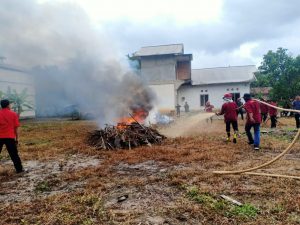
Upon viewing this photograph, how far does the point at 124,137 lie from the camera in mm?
10742

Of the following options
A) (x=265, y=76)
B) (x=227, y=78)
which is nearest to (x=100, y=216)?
(x=265, y=76)

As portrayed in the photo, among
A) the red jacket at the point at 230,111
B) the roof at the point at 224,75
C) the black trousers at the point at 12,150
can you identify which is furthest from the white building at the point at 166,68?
the black trousers at the point at 12,150

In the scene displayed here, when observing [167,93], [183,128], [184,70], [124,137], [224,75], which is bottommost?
[183,128]

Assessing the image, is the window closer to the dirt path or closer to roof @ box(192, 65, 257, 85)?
roof @ box(192, 65, 257, 85)

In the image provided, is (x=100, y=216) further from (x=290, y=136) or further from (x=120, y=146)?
(x=290, y=136)

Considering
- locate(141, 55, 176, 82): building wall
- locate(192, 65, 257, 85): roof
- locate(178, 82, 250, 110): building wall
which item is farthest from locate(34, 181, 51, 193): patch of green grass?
locate(192, 65, 257, 85): roof

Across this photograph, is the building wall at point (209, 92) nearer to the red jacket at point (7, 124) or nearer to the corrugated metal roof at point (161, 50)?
the corrugated metal roof at point (161, 50)

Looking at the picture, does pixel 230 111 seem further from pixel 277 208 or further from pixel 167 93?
pixel 167 93

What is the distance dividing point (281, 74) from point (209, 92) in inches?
333

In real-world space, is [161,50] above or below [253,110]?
above

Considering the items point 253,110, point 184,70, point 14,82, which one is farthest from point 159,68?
point 253,110

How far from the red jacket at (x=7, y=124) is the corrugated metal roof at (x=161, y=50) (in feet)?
92.8

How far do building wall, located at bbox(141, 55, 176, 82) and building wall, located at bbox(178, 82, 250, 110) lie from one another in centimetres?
243

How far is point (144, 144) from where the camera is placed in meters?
11.0
